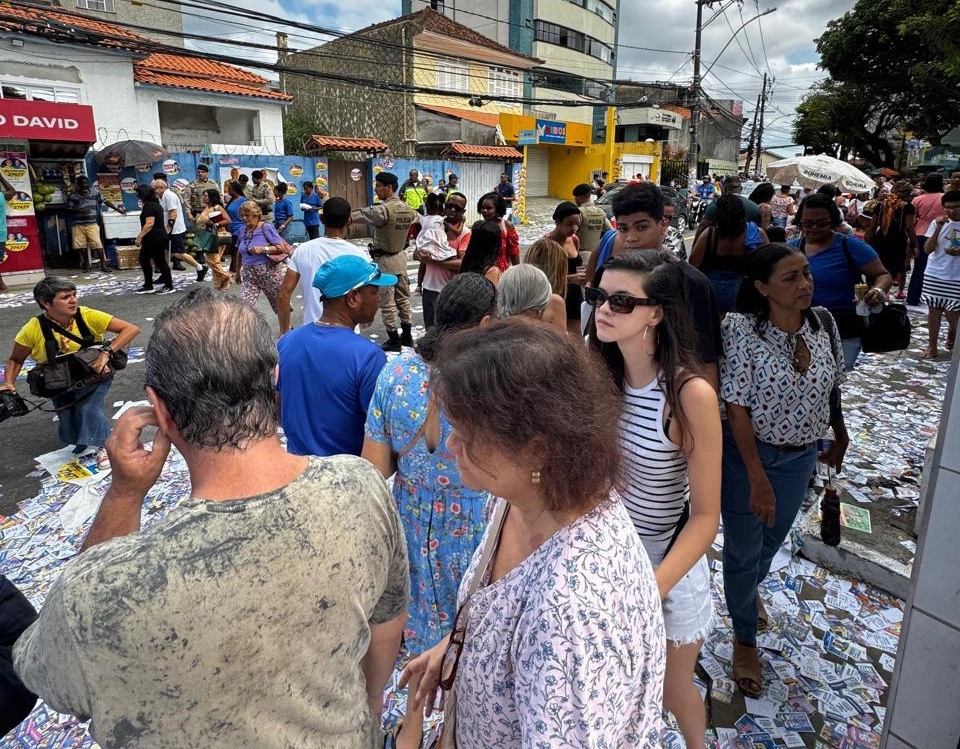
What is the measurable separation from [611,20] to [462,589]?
158 ft

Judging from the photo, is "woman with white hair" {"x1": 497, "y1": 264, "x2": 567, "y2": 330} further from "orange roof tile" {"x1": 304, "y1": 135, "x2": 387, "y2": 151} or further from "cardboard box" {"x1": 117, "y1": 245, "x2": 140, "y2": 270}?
"orange roof tile" {"x1": 304, "y1": 135, "x2": 387, "y2": 151}

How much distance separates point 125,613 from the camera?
96cm

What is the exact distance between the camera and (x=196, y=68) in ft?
61.4

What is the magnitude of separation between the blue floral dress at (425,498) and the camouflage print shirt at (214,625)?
87cm

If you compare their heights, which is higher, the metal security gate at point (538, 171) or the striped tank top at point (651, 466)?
the metal security gate at point (538, 171)

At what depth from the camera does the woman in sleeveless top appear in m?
4.03

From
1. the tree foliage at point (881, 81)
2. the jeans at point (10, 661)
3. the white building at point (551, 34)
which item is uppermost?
the white building at point (551, 34)

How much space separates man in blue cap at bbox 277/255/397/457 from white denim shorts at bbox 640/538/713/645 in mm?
1333

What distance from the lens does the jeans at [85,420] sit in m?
4.38

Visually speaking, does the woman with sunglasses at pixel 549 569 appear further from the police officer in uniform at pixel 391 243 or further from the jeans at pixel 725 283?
the police officer in uniform at pixel 391 243

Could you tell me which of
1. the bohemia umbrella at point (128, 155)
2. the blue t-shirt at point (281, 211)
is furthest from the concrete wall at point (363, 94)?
the blue t-shirt at point (281, 211)

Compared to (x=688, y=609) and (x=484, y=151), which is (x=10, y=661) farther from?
(x=484, y=151)

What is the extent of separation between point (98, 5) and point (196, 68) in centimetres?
734

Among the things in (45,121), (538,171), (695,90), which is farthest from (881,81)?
A: (45,121)
